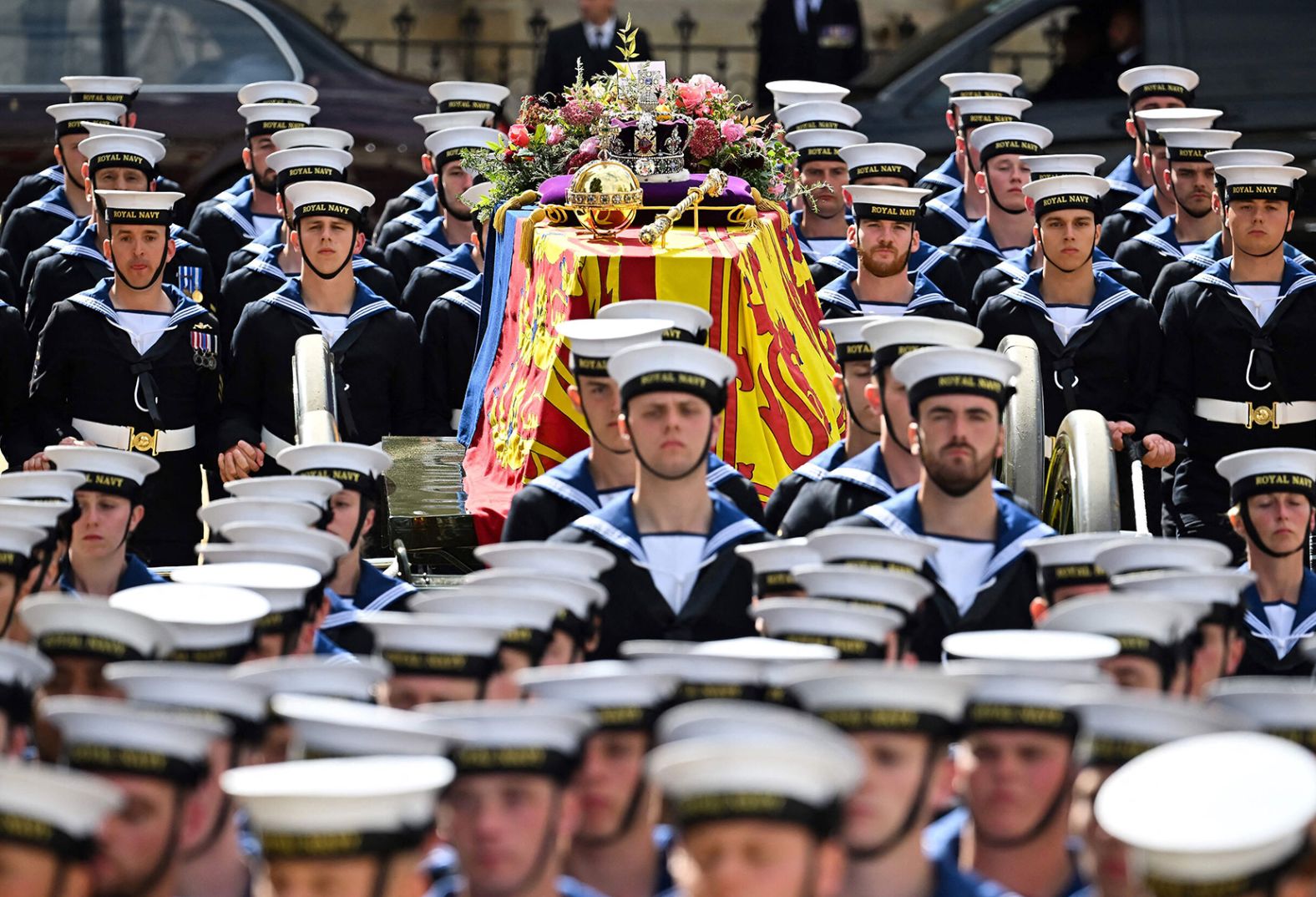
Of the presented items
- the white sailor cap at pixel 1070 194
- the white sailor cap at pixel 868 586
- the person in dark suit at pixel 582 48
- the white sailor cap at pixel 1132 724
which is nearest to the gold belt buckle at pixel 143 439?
the white sailor cap at pixel 1070 194

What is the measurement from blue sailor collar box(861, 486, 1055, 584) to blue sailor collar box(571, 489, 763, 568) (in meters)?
0.33

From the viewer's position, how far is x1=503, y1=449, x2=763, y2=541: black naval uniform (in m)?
6.64

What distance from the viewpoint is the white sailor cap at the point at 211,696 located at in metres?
4.35

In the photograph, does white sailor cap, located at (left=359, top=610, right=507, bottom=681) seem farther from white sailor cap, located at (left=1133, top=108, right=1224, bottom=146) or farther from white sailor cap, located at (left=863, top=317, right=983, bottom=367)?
white sailor cap, located at (left=1133, top=108, right=1224, bottom=146)

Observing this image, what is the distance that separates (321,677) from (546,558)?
1.05m

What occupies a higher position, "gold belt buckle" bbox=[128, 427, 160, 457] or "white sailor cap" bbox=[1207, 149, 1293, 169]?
"white sailor cap" bbox=[1207, 149, 1293, 169]

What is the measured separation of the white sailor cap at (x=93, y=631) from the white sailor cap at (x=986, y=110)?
652 cm

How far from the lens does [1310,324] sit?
863cm

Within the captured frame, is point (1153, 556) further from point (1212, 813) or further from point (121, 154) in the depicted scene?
point (121, 154)

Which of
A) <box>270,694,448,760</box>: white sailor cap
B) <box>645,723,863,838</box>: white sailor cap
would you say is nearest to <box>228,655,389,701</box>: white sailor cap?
<box>270,694,448,760</box>: white sailor cap

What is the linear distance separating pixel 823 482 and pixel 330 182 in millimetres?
2836

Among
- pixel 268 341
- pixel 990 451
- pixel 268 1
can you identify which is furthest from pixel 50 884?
pixel 268 1

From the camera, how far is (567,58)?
12.5 metres

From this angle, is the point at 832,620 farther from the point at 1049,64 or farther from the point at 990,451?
the point at 1049,64
